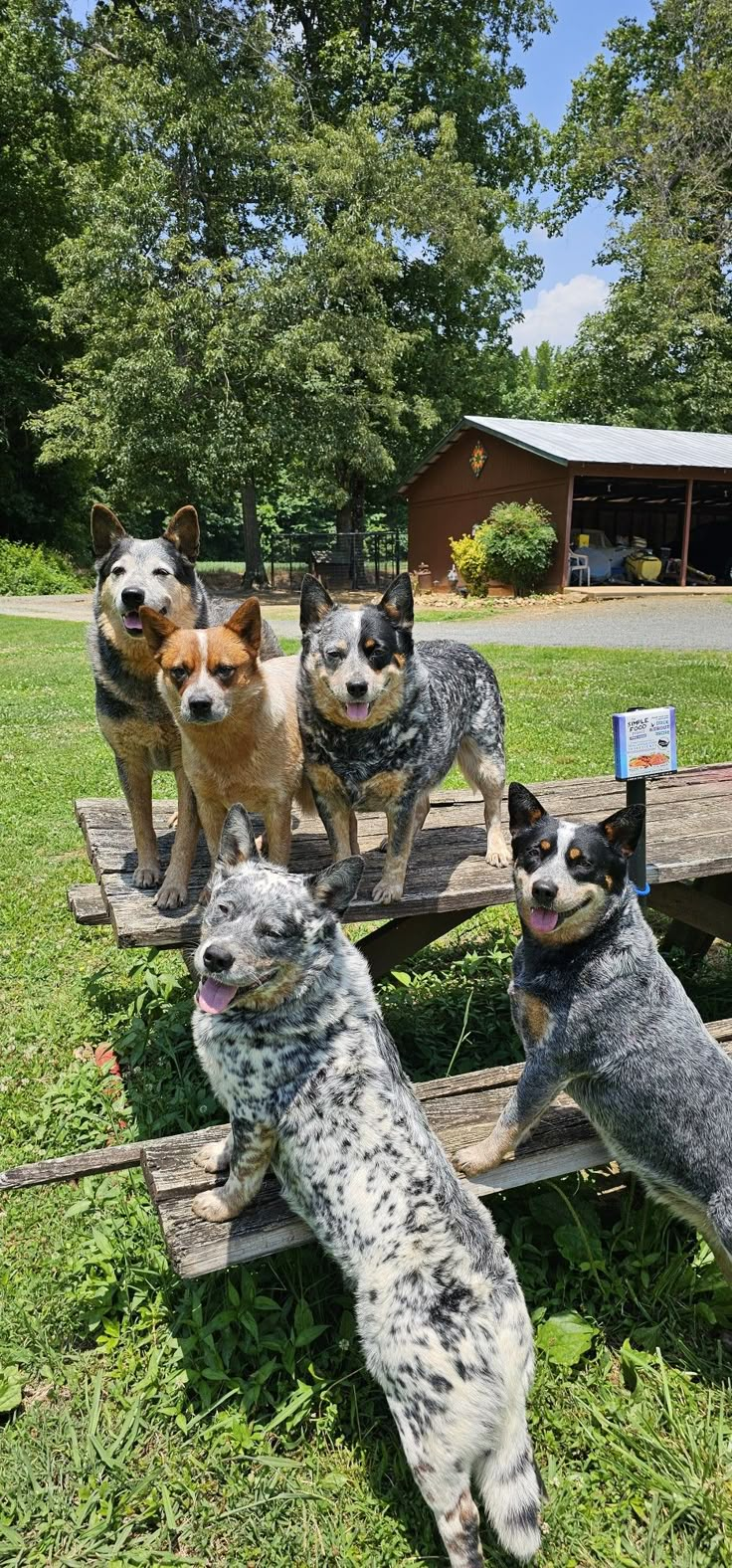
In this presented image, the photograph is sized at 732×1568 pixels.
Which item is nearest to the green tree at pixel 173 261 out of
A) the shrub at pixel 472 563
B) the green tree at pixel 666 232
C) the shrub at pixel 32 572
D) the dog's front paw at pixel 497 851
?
the shrub at pixel 32 572

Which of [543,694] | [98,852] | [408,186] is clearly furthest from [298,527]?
[98,852]

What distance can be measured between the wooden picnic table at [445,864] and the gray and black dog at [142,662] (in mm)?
177

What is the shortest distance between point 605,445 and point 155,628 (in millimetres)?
27687

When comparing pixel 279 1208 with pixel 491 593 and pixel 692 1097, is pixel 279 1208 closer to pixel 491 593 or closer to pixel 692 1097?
pixel 692 1097

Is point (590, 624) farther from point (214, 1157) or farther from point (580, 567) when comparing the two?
point (214, 1157)

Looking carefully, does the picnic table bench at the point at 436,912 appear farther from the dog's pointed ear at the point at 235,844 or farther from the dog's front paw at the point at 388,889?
the dog's pointed ear at the point at 235,844

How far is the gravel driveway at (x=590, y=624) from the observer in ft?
59.5

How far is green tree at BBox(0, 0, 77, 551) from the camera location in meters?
30.7

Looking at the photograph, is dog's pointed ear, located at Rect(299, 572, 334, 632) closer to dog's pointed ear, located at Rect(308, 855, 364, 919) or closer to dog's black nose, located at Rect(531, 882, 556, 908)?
dog's pointed ear, located at Rect(308, 855, 364, 919)

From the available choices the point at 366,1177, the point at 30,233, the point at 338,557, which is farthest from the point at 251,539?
the point at 366,1177

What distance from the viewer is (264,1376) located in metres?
2.87

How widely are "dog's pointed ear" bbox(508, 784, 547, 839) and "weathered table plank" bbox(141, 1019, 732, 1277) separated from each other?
1058 mm

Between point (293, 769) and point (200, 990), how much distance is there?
118 centimetres

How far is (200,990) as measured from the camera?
2.60 meters
